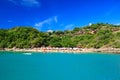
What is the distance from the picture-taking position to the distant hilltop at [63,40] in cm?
10831

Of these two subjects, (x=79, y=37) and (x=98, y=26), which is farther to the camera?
(x=98, y=26)

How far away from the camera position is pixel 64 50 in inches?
3942

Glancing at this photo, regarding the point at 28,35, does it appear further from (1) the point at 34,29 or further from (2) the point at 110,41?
(2) the point at 110,41

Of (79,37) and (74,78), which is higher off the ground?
(79,37)

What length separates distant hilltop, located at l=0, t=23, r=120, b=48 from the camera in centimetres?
10831

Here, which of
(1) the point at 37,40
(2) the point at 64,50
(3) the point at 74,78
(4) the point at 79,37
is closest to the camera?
(3) the point at 74,78

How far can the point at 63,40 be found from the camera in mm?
119188

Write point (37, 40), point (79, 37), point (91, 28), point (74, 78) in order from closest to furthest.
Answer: point (74, 78) < point (37, 40) < point (79, 37) < point (91, 28)

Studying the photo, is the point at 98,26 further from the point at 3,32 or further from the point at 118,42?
the point at 3,32

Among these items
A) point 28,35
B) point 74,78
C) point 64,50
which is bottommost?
point 74,78

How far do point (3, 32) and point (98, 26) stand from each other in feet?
156

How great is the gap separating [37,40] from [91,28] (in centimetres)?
3668

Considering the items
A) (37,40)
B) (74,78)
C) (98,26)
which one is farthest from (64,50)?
(74,78)

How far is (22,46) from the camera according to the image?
11219 centimetres
